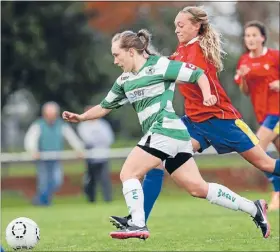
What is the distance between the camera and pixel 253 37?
11.6 metres

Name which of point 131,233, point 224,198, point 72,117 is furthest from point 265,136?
point 131,233

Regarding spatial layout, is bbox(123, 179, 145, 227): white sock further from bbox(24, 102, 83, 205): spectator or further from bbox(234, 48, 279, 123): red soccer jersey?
bbox(24, 102, 83, 205): spectator

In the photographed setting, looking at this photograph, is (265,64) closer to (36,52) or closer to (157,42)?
(36,52)

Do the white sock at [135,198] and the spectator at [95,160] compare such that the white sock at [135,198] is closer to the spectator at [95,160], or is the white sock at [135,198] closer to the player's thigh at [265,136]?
the player's thigh at [265,136]

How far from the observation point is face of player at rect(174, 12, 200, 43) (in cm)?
848

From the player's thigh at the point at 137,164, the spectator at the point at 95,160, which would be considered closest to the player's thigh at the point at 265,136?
the player's thigh at the point at 137,164

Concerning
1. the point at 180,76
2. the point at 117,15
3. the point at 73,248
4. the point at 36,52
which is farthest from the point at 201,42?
the point at 117,15

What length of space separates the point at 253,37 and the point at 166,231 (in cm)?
298

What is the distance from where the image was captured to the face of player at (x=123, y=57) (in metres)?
7.79

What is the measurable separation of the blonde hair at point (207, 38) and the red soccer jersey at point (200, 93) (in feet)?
0.16

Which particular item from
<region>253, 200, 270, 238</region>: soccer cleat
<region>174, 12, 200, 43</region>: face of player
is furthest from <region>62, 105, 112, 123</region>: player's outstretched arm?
<region>253, 200, 270, 238</region>: soccer cleat

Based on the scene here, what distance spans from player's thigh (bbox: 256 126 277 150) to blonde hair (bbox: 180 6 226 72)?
3.40m

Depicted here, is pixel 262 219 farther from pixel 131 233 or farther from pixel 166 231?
pixel 166 231

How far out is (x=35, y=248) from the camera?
8359 mm
